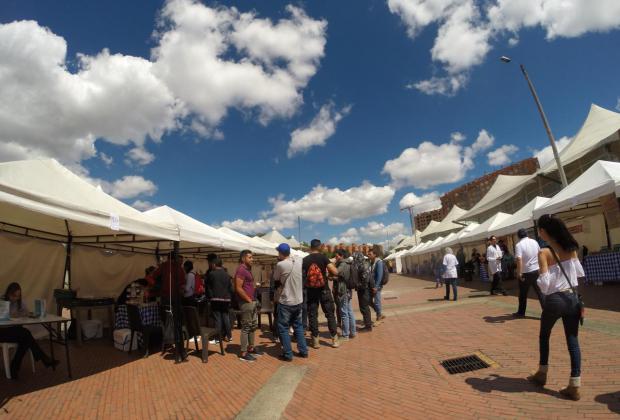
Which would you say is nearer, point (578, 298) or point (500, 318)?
point (578, 298)

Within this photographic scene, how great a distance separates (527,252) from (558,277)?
356 centimetres

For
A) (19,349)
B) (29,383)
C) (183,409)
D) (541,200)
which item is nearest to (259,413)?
(183,409)

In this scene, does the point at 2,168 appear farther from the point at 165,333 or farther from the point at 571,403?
the point at 571,403

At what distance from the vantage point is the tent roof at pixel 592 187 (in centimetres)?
847

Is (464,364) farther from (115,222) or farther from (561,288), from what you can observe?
(115,222)

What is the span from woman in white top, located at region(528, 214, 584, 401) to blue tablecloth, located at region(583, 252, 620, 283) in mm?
9992

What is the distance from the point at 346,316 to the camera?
23.5 ft

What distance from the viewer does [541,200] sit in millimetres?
13289

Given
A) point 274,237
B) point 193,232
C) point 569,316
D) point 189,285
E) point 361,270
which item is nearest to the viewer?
point 569,316

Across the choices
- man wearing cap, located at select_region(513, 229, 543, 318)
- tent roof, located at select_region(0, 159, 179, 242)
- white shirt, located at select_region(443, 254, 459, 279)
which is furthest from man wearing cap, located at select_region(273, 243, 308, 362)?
white shirt, located at select_region(443, 254, 459, 279)

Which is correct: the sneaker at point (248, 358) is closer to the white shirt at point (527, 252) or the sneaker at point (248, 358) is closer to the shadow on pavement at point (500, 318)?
the shadow on pavement at point (500, 318)

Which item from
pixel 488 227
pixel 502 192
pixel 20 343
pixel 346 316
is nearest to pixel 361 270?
pixel 346 316

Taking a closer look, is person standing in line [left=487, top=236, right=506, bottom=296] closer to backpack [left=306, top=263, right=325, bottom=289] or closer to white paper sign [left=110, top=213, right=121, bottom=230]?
backpack [left=306, top=263, right=325, bottom=289]

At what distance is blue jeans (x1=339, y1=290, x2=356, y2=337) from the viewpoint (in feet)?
23.3
